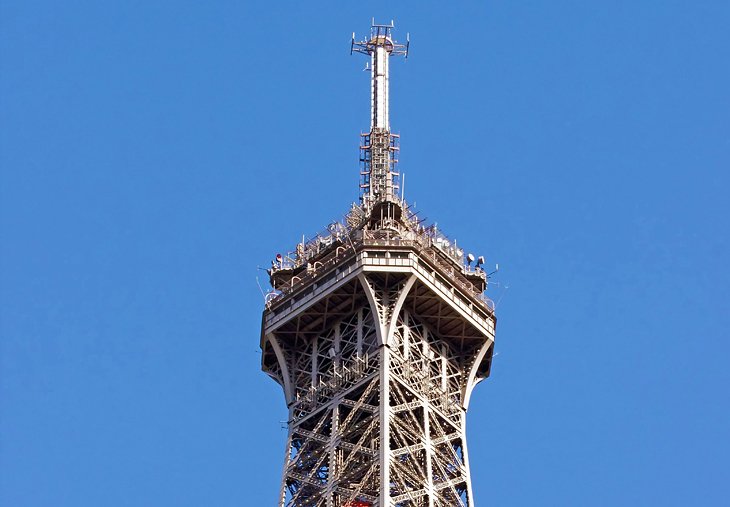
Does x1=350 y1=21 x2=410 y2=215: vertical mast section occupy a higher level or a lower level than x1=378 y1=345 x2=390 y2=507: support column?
higher

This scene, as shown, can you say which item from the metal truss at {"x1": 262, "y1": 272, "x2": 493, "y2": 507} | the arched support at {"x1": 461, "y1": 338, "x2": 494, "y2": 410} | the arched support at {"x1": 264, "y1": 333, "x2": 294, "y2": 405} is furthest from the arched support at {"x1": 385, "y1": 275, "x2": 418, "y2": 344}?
the arched support at {"x1": 264, "y1": 333, "x2": 294, "y2": 405}

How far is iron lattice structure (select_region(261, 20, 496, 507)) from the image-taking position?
5861 inches

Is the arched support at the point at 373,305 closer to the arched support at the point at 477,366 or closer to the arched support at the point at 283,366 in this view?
the arched support at the point at 283,366

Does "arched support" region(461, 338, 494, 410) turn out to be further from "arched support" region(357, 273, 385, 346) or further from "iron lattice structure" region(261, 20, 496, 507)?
"arched support" region(357, 273, 385, 346)

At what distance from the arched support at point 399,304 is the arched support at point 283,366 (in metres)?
7.90

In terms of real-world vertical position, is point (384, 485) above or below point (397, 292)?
below

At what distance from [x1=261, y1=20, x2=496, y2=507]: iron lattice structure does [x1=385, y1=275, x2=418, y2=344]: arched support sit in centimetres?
9

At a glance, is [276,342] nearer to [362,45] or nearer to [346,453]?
[346,453]

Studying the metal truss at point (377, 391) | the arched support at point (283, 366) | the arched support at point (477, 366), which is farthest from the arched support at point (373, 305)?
the arched support at point (477, 366)

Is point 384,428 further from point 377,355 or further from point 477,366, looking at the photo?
point 477,366

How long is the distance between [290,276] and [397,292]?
901 cm

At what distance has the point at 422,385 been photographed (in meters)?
154

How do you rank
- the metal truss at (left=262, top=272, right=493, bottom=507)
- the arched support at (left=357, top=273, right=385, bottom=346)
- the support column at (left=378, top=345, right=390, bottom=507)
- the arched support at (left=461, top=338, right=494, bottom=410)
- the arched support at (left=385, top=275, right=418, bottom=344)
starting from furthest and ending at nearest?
the arched support at (left=461, top=338, right=494, bottom=410) → the arched support at (left=385, top=275, right=418, bottom=344) → the arched support at (left=357, top=273, right=385, bottom=346) → the metal truss at (left=262, top=272, right=493, bottom=507) → the support column at (left=378, top=345, right=390, bottom=507)

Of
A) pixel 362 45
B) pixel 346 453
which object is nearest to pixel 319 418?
pixel 346 453
